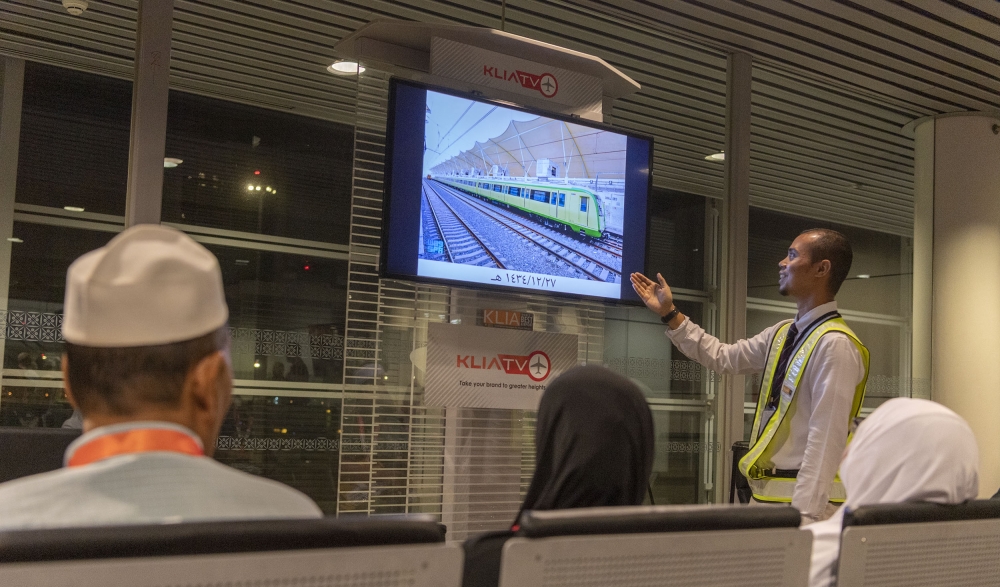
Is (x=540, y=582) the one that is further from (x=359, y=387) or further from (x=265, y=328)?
(x=265, y=328)

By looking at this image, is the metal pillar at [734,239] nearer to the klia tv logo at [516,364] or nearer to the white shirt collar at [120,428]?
the klia tv logo at [516,364]

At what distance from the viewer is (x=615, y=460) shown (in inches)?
80.0

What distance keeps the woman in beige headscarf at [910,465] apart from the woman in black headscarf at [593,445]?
1.60 feet

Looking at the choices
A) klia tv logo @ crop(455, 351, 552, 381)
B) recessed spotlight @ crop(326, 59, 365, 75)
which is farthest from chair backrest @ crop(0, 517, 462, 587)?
recessed spotlight @ crop(326, 59, 365, 75)

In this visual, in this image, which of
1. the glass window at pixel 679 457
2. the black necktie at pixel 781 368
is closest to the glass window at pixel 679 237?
the glass window at pixel 679 457

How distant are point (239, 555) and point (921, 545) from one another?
1593mm

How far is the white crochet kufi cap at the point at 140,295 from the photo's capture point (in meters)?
1.37

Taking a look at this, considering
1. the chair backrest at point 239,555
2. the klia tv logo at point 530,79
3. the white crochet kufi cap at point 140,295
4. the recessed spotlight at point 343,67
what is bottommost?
the chair backrest at point 239,555

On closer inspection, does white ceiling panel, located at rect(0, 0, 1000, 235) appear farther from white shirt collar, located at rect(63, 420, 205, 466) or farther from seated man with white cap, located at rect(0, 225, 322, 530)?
white shirt collar, located at rect(63, 420, 205, 466)

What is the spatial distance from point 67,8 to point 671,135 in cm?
383

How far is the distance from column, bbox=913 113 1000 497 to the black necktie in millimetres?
3710

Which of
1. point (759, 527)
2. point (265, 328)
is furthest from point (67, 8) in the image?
point (759, 527)

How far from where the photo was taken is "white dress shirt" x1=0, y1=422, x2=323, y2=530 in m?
1.28

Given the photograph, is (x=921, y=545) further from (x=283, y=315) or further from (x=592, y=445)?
(x=283, y=315)
